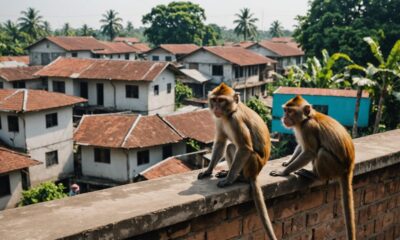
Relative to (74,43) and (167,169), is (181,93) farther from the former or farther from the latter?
(167,169)

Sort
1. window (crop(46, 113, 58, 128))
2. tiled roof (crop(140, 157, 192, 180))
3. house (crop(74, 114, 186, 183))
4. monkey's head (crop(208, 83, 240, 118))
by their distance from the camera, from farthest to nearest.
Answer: window (crop(46, 113, 58, 128))
house (crop(74, 114, 186, 183))
tiled roof (crop(140, 157, 192, 180))
monkey's head (crop(208, 83, 240, 118))

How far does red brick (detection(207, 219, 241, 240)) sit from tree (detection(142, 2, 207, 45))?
53.5m

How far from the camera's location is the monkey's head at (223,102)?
150 inches

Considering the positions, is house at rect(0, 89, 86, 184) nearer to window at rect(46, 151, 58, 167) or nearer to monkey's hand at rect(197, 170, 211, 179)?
window at rect(46, 151, 58, 167)

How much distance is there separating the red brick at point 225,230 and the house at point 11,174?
53.6ft

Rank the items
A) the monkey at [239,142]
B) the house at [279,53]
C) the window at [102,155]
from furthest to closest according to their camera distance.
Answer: the house at [279,53]
the window at [102,155]
the monkey at [239,142]

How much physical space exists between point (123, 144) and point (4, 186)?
17.6ft

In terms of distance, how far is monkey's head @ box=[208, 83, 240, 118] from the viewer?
3.80 metres

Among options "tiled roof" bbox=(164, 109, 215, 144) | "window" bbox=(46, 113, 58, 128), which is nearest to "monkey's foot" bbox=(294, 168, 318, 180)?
"tiled roof" bbox=(164, 109, 215, 144)

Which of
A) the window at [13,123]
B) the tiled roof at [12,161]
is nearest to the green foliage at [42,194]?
the tiled roof at [12,161]

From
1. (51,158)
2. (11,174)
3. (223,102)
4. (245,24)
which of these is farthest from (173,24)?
(223,102)

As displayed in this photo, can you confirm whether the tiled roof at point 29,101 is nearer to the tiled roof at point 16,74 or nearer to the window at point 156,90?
the window at point 156,90

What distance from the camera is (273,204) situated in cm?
338

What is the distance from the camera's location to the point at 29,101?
20984mm
